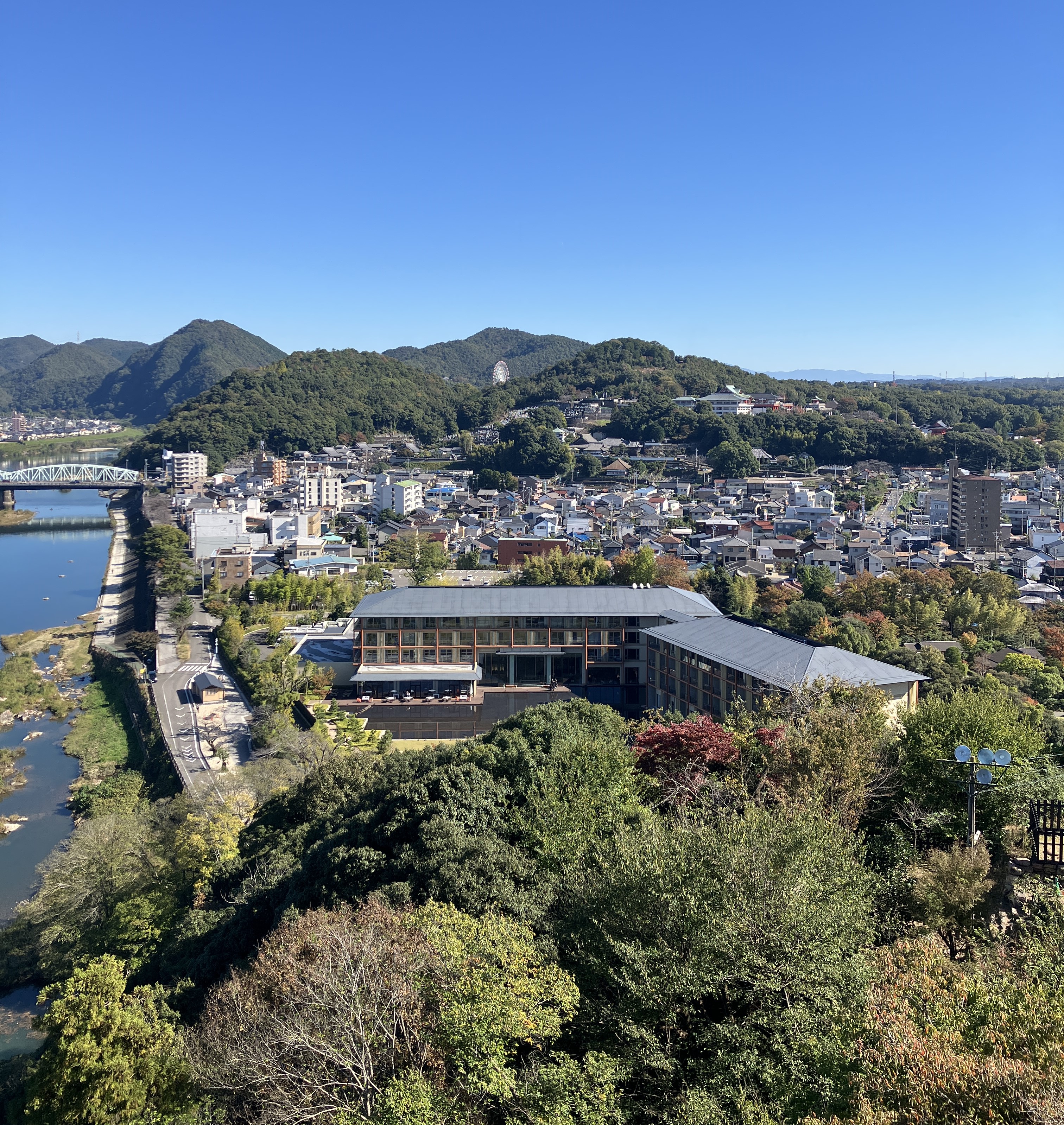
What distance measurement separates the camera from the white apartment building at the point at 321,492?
3303 centimetres

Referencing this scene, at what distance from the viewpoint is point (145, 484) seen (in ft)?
128

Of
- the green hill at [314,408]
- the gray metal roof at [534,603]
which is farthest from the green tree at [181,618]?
the green hill at [314,408]

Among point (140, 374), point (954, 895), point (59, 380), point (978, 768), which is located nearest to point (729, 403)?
point (978, 768)

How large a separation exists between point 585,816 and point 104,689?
13.9 m

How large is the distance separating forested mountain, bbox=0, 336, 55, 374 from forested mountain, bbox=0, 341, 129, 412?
1694 centimetres

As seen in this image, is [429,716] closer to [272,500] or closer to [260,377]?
[272,500]

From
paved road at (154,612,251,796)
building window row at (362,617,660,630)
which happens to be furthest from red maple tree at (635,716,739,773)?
building window row at (362,617,660,630)

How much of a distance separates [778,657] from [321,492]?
84.5 feet

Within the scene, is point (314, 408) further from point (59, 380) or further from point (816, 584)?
point (59, 380)

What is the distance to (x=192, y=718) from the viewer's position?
1355 centimetres

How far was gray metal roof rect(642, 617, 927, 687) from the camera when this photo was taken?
→ 9547 mm

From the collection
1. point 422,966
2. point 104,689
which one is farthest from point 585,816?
point 104,689

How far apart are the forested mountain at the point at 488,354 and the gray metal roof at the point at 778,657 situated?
75.9m

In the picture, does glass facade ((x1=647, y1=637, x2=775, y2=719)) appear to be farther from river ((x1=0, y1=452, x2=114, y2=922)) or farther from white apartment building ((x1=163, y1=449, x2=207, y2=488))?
white apartment building ((x1=163, y1=449, x2=207, y2=488))
